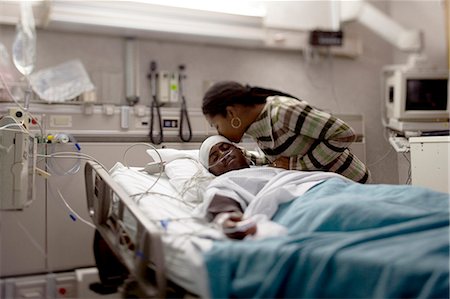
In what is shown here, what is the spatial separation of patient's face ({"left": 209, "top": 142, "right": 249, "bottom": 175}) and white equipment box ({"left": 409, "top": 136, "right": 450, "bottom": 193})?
3.05 ft

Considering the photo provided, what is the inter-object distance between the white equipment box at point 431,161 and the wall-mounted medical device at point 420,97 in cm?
83

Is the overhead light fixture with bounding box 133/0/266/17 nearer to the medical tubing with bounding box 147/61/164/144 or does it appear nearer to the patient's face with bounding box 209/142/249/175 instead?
the medical tubing with bounding box 147/61/164/144

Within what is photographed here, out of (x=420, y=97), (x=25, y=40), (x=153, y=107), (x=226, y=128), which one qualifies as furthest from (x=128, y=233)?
(x=420, y=97)

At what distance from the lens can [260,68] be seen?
323 centimetres

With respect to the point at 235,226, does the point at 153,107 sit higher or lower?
higher

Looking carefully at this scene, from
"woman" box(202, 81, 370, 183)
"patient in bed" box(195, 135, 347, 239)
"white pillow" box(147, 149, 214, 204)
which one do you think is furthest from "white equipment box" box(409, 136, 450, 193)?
"white pillow" box(147, 149, 214, 204)

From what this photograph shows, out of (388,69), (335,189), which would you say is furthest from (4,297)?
(388,69)

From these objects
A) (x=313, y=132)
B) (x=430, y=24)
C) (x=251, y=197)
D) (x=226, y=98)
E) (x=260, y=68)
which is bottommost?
(x=251, y=197)

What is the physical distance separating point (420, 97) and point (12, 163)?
2591 mm

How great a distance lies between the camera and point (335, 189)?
1324 millimetres

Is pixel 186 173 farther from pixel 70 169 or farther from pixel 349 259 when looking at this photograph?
pixel 349 259

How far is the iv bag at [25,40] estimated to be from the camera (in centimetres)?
244

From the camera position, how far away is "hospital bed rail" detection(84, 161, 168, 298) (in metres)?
1.04

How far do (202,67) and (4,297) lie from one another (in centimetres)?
187
